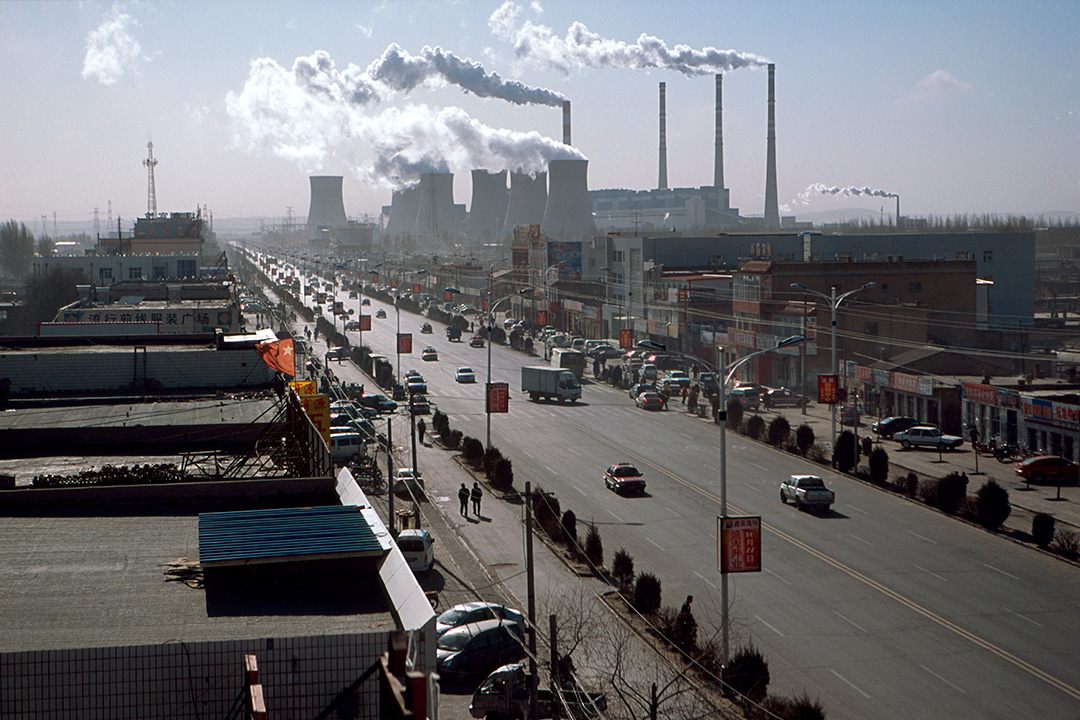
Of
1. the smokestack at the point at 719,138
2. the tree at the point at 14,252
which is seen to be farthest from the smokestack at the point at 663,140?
the tree at the point at 14,252

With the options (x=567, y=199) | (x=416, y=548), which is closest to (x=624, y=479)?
(x=416, y=548)

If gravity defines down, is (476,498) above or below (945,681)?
above

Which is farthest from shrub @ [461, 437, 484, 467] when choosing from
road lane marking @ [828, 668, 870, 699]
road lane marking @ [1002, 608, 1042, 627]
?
road lane marking @ [828, 668, 870, 699]

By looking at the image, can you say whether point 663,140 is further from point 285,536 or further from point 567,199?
point 285,536

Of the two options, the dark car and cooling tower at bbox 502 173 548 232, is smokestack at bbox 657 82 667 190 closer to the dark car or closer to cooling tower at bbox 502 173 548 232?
cooling tower at bbox 502 173 548 232

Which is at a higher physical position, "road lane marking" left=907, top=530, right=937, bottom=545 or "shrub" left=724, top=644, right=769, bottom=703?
"shrub" left=724, top=644, right=769, bottom=703

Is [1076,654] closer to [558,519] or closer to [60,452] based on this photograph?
[558,519]

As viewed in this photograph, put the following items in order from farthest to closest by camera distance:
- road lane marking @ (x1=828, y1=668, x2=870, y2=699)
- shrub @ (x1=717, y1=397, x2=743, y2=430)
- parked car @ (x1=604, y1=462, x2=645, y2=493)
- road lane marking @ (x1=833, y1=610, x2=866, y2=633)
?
shrub @ (x1=717, y1=397, x2=743, y2=430) < parked car @ (x1=604, y1=462, x2=645, y2=493) < road lane marking @ (x1=833, y1=610, x2=866, y2=633) < road lane marking @ (x1=828, y1=668, x2=870, y2=699)
